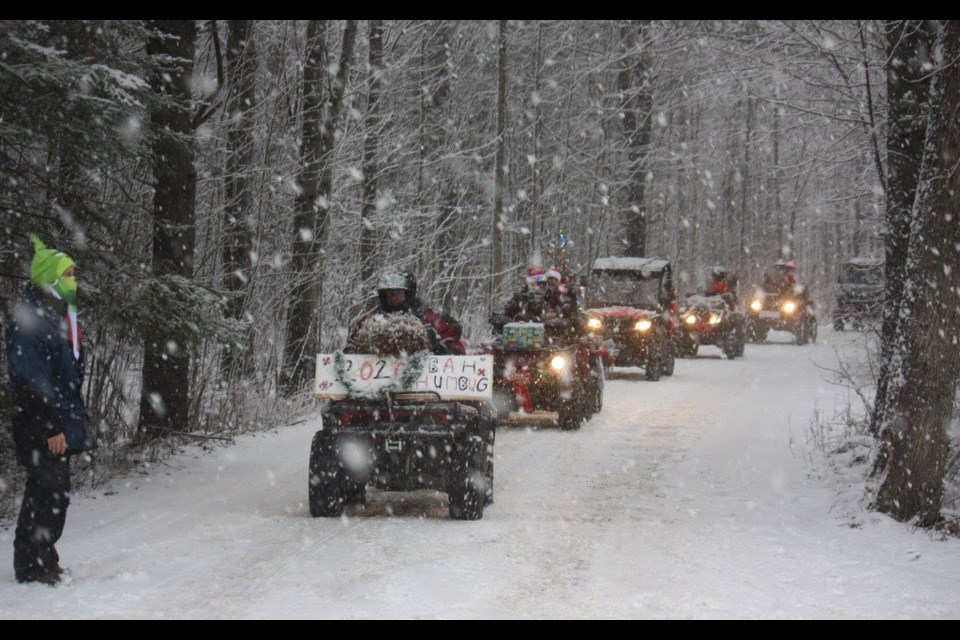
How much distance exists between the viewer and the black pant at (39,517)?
6.41 m

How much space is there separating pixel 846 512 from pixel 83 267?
7.01 meters

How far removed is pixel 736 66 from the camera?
46.4ft

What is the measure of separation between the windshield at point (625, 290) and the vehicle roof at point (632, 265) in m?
0.12

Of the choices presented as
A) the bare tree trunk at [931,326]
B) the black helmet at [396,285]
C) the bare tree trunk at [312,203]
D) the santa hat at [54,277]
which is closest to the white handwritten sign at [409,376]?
the black helmet at [396,285]

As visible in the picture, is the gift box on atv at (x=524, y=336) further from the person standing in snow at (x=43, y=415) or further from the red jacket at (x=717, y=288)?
the red jacket at (x=717, y=288)

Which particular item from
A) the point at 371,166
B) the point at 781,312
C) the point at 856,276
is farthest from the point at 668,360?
the point at 856,276

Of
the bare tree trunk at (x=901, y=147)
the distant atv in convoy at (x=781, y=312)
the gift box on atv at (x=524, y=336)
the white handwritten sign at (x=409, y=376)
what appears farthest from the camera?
the distant atv in convoy at (x=781, y=312)

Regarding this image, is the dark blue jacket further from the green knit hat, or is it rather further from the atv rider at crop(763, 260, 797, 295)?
A: the atv rider at crop(763, 260, 797, 295)

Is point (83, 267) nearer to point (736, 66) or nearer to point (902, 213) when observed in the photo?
point (902, 213)

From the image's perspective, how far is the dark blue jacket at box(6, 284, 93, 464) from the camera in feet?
20.9

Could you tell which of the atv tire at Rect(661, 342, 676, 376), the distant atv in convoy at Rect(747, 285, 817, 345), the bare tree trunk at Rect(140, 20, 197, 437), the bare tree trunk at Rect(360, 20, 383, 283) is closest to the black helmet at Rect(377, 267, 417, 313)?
the bare tree trunk at Rect(140, 20, 197, 437)

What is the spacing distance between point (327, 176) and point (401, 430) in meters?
8.90

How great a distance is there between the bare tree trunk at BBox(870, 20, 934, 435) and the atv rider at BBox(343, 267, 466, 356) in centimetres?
443
